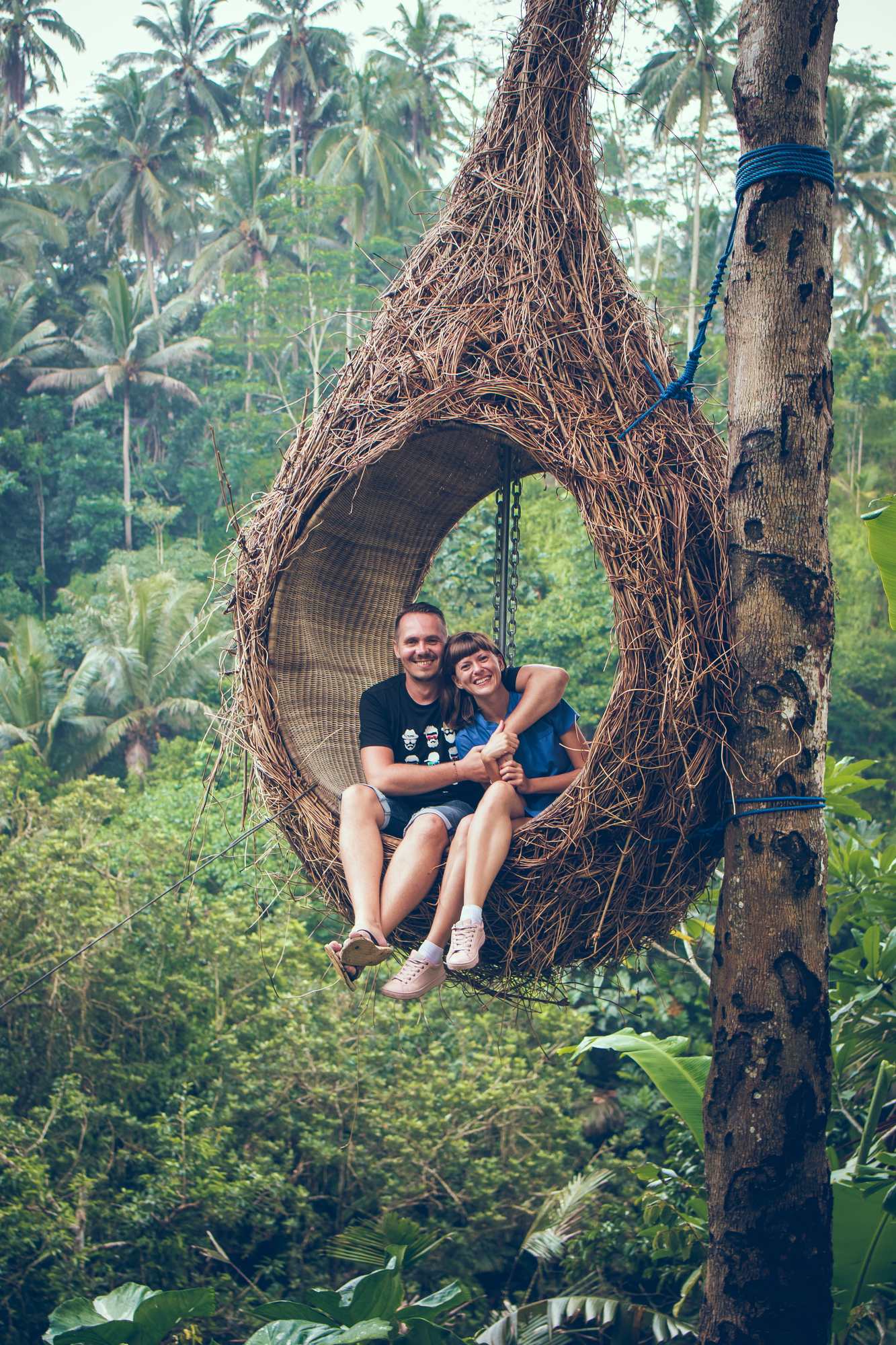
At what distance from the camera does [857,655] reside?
15.1 m

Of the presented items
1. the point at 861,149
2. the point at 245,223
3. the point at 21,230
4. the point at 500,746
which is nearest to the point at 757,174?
the point at 500,746

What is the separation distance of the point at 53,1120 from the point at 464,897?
461cm

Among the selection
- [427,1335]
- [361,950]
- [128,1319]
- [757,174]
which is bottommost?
[427,1335]

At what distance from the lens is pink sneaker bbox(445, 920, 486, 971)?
246cm

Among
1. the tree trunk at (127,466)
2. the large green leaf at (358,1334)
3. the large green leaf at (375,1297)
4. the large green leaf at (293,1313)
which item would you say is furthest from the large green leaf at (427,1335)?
the tree trunk at (127,466)

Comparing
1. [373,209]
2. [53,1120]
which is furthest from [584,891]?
[373,209]

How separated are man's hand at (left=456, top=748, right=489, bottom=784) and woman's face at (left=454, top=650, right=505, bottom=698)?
19 centimetres

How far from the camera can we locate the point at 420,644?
3.10 meters

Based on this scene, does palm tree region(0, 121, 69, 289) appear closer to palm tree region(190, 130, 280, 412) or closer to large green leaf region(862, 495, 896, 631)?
palm tree region(190, 130, 280, 412)

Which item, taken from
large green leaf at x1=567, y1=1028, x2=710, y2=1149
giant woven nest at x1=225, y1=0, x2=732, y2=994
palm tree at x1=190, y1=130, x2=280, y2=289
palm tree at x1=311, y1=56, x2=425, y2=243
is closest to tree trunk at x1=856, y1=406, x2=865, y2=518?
palm tree at x1=311, y1=56, x2=425, y2=243

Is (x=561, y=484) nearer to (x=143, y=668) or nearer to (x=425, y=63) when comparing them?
(x=143, y=668)

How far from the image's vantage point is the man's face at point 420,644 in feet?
10.2

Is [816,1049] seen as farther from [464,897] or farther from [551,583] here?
[551,583]

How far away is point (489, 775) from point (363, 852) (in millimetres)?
395
